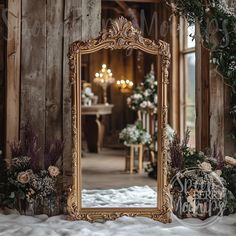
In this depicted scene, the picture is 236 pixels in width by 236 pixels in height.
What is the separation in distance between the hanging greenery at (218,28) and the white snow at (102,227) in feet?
4.27

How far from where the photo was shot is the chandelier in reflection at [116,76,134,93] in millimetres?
5352

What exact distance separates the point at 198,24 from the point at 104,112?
4.63 ft

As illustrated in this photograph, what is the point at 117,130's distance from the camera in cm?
573

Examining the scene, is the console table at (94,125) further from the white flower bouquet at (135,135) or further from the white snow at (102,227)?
the white snow at (102,227)

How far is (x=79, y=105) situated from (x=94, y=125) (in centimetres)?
74

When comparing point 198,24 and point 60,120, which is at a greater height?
point 198,24

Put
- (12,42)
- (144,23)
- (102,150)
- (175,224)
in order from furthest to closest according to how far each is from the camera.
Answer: (144,23)
(102,150)
(12,42)
(175,224)

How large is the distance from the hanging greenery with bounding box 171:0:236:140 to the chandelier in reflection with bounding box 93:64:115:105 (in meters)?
0.95

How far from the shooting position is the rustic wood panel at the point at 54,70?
4.50m

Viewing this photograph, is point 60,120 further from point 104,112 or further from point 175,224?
point 175,224

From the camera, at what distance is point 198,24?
4.56 metres

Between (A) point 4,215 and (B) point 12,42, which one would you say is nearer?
(A) point 4,215

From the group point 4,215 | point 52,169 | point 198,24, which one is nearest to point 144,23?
point 198,24

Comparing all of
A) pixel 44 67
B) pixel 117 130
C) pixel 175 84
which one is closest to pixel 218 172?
pixel 117 130
